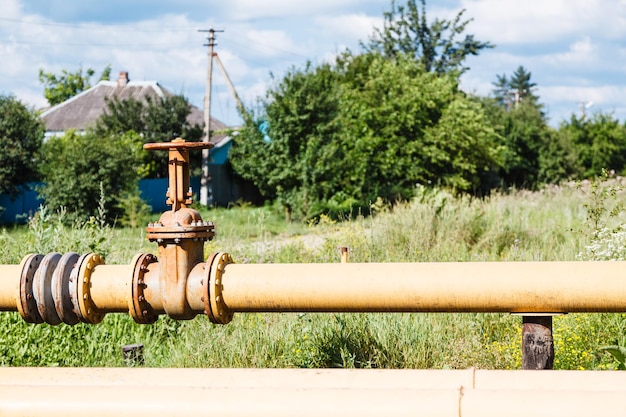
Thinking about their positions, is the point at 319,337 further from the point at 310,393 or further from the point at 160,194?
the point at 160,194

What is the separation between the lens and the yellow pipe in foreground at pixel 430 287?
106 inches

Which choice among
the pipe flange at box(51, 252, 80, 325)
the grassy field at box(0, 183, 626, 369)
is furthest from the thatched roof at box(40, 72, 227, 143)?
the pipe flange at box(51, 252, 80, 325)

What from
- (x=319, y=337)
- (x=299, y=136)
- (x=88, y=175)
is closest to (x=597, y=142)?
(x=299, y=136)

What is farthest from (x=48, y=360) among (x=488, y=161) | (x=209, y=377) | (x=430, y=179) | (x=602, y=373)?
(x=488, y=161)

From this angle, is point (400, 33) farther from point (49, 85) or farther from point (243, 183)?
point (49, 85)

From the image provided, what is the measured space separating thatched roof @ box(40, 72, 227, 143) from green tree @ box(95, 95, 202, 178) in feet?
16.4

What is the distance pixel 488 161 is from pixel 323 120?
9006 mm

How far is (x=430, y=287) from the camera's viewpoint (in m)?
2.77

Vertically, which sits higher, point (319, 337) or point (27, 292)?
point (27, 292)

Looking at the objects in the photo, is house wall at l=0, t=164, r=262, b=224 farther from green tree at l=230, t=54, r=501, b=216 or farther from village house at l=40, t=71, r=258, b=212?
green tree at l=230, t=54, r=501, b=216

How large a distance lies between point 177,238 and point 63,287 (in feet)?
1.57

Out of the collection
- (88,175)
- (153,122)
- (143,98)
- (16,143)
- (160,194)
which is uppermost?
(143,98)

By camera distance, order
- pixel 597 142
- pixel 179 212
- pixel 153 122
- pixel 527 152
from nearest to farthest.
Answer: pixel 179 212 < pixel 153 122 < pixel 527 152 < pixel 597 142

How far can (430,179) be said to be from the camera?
27.2 m
